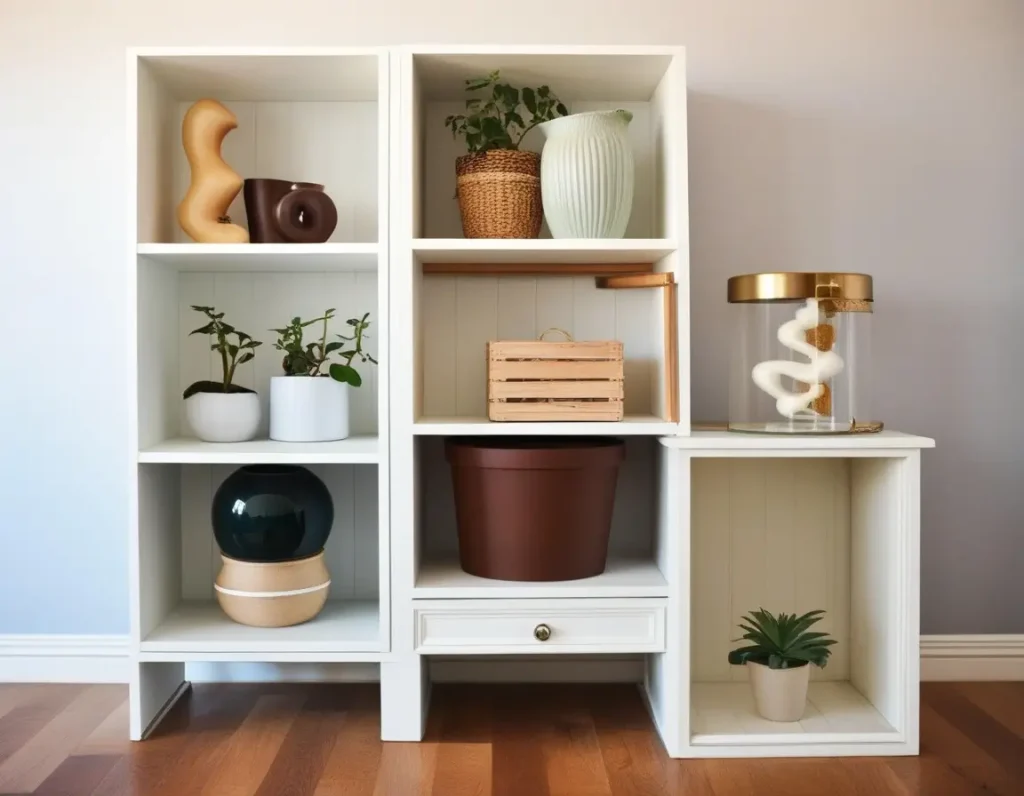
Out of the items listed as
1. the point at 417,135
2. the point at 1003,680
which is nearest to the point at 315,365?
the point at 417,135

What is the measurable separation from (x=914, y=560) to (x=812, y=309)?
0.59m

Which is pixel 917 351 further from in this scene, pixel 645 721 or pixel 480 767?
pixel 480 767

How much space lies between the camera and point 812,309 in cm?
227

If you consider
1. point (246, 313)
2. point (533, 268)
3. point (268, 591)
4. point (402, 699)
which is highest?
point (533, 268)

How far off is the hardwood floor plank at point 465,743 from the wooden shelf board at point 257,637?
0.90 feet

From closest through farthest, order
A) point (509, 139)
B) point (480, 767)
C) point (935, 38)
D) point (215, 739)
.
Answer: point (480, 767) < point (215, 739) < point (509, 139) < point (935, 38)

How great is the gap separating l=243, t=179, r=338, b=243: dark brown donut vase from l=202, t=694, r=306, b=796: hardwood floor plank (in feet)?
3.71

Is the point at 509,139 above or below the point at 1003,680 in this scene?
above

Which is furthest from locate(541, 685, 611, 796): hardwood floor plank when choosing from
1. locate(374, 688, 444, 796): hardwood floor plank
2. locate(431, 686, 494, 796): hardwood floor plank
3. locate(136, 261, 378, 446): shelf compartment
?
locate(136, 261, 378, 446): shelf compartment

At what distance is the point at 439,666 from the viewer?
2.66 meters

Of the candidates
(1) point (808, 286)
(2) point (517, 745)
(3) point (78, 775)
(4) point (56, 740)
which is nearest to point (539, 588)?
(2) point (517, 745)

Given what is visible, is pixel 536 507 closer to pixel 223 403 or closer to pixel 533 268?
pixel 533 268

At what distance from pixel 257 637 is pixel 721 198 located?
5.18ft

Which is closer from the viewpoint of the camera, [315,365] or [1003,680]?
[315,365]
